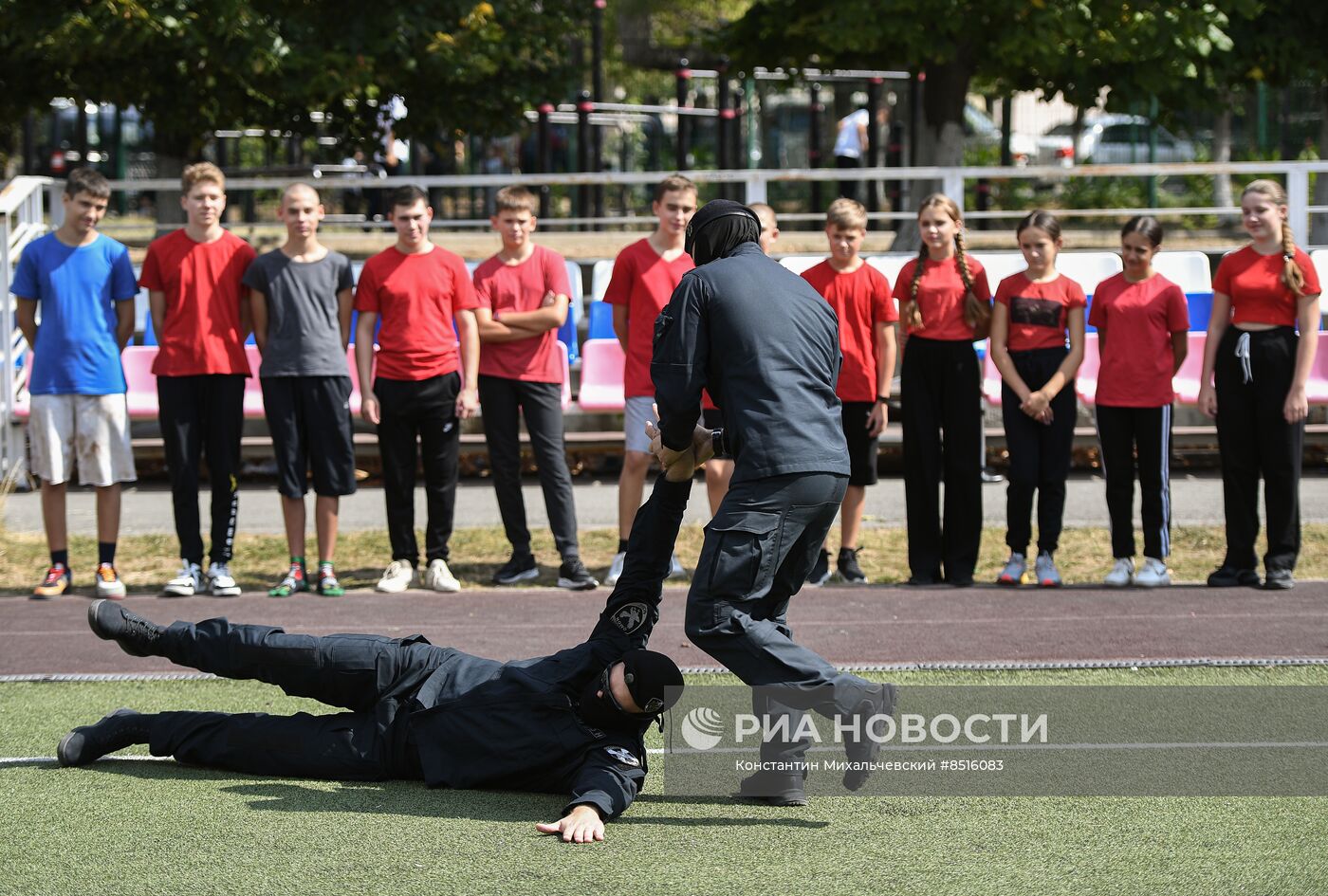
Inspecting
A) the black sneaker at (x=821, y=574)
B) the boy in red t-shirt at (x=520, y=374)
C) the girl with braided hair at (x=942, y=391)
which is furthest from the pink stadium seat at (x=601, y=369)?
the girl with braided hair at (x=942, y=391)

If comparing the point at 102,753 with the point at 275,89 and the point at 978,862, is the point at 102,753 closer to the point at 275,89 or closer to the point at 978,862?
the point at 978,862

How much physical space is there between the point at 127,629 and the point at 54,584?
10.7 ft

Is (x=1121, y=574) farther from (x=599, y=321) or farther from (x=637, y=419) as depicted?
(x=599, y=321)

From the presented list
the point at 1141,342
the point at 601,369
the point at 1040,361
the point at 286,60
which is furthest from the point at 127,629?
the point at 286,60

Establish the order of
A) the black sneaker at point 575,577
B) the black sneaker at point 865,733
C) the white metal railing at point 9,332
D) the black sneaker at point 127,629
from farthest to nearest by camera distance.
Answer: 1. the white metal railing at point 9,332
2. the black sneaker at point 575,577
3. the black sneaker at point 127,629
4. the black sneaker at point 865,733

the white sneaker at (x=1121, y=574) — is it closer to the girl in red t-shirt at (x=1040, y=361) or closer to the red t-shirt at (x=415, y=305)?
the girl in red t-shirt at (x=1040, y=361)

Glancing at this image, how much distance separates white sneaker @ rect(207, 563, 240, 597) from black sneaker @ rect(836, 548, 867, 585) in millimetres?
3107

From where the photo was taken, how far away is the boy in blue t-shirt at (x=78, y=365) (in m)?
7.94

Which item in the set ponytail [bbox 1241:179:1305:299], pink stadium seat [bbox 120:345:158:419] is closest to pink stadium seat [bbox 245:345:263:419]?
pink stadium seat [bbox 120:345:158:419]

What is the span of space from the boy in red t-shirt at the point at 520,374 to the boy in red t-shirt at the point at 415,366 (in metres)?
0.17

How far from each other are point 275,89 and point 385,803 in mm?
9219

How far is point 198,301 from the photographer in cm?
796

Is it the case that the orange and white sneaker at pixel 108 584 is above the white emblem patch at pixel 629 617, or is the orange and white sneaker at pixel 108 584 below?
below

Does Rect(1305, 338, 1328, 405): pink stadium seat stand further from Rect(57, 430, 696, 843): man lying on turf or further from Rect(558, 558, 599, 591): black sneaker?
Rect(57, 430, 696, 843): man lying on turf
